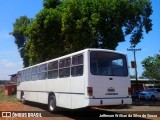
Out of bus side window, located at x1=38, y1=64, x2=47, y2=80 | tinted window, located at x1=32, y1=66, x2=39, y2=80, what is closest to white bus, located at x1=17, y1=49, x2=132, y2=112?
bus side window, located at x1=38, y1=64, x2=47, y2=80

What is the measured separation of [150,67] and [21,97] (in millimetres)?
35207

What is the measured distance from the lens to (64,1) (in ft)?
88.3

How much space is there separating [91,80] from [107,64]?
1.37 m

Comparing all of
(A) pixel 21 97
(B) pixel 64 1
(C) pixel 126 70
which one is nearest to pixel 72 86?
(C) pixel 126 70

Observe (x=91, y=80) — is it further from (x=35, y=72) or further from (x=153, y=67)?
(x=153, y=67)

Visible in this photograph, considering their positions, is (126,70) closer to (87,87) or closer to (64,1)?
(87,87)

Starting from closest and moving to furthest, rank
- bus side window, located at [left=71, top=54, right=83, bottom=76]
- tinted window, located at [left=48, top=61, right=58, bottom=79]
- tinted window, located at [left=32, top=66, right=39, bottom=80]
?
1. bus side window, located at [left=71, top=54, right=83, bottom=76]
2. tinted window, located at [left=48, top=61, right=58, bottom=79]
3. tinted window, located at [left=32, top=66, right=39, bottom=80]

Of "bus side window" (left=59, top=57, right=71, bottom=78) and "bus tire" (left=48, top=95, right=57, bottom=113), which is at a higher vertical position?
"bus side window" (left=59, top=57, right=71, bottom=78)

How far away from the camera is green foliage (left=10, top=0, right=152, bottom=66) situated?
23.9m

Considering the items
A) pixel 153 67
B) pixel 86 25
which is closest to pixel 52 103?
pixel 86 25

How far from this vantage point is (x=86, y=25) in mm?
23844

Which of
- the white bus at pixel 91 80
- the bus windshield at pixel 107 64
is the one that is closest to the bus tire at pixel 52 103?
the white bus at pixel 91 80

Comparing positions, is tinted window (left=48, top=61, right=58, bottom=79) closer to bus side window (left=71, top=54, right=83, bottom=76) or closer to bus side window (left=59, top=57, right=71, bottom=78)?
bus side window (left=59, top=57, right=71, bottom=78)

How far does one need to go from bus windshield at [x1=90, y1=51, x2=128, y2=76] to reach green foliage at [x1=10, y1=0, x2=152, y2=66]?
968cm
